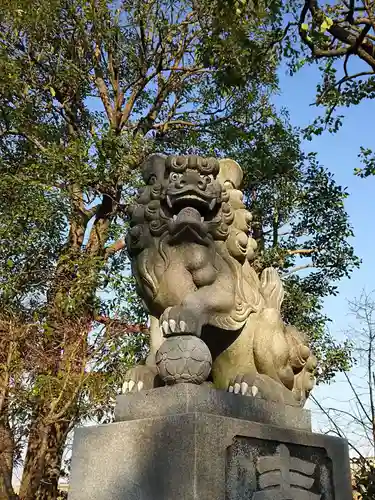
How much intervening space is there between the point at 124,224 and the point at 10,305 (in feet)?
7.98

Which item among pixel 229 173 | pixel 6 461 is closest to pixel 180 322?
pixel 229 173

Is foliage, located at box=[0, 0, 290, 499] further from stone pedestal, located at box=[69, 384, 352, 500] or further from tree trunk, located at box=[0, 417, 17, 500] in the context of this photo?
stone pedestal, located at box=[69, 384, 352, 500]

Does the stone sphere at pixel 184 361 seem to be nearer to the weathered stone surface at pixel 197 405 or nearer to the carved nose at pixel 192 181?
the weathered stone surface at pixel 197 405

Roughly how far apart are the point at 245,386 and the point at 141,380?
642mm

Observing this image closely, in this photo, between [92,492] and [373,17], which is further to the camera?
[373,17]

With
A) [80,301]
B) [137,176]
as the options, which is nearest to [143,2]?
[137,176]

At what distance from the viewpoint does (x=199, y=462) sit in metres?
2.74

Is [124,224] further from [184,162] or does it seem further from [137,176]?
[184,162]

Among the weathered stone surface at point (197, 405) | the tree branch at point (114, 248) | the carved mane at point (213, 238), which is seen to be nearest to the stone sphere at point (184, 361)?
the weathered stone surface at point (197, 405)

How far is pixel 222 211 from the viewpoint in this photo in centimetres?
383

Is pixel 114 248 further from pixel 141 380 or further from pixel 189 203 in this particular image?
pixel 141 380

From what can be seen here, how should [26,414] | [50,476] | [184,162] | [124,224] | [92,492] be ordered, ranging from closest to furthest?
[92,492] → [184,162] → [26,414] → [50,476] → [124,224]

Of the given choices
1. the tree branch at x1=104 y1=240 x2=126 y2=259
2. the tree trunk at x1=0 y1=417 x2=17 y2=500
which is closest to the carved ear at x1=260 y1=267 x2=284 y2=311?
the tree trunk at x1=0 y1=417 x2=17 y2=500

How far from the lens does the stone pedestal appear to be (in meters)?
2.79
